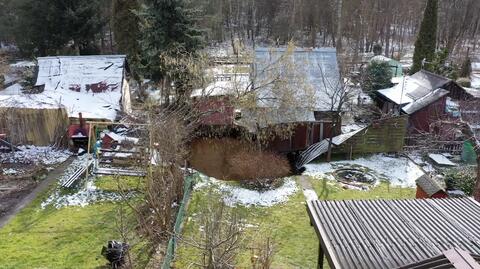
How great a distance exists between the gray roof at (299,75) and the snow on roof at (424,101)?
11.7ft

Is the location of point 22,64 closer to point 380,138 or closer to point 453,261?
point 380,138

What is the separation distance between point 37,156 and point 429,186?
45.7 ft

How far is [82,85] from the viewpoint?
20359 mm

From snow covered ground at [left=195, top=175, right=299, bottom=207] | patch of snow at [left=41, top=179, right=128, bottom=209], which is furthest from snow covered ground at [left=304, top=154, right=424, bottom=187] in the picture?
patch of snow at [left=41, top=179, right=128, bottom=209]

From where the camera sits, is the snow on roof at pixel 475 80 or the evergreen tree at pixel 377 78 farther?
the snow on roof at pixel 475 80

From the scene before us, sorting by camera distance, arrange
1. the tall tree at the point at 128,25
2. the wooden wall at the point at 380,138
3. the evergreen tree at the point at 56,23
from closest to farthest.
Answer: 1. the wooden wall at the point at 380,138
2. the tall tree at the point at 128,25
3. the evergreen tree at the point at 56,23

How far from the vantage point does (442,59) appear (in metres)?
29.2

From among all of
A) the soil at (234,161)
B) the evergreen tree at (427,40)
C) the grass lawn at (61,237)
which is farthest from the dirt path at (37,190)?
the evergreen tree at (427,40)

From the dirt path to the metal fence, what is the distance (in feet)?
15.5

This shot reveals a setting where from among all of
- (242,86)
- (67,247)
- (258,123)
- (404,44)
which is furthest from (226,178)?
(404,44)

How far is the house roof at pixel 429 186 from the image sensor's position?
12.6 m

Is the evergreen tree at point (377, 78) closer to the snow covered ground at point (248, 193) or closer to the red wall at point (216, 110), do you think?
the red wall at point (216, 110)

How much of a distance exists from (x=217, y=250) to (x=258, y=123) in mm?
8714

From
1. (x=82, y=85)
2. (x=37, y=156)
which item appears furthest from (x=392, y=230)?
(x=82, y=85)
